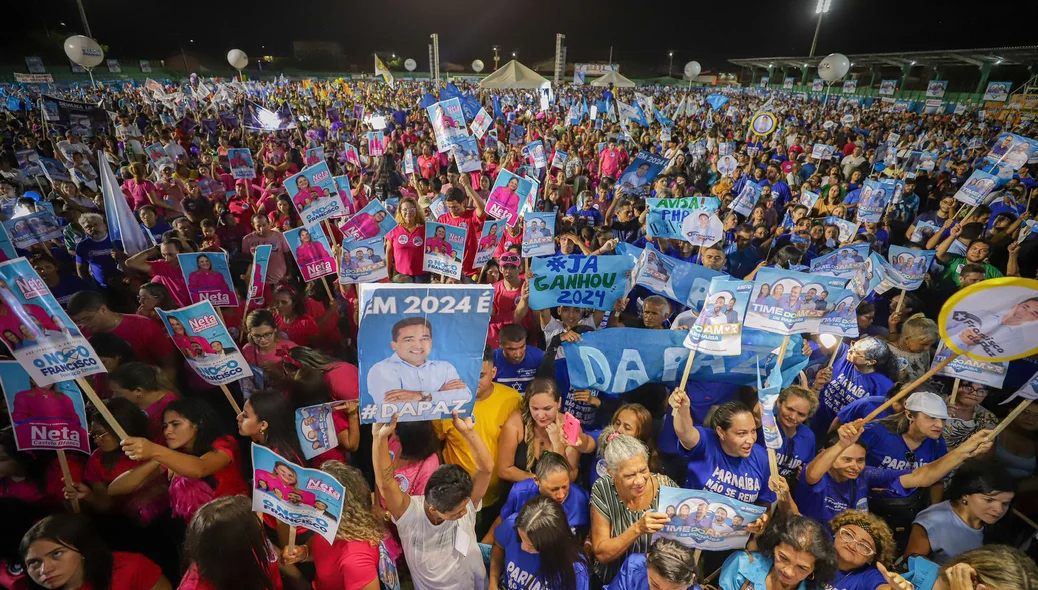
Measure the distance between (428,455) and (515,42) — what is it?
95956 mm

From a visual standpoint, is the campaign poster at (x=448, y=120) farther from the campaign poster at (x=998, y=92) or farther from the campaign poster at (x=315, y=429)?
the campaign poster at (x=998, y=92)

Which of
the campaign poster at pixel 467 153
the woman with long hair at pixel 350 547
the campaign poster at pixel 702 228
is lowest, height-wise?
the woman with long hair at pixel 350 547

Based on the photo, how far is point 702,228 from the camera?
6.24 m

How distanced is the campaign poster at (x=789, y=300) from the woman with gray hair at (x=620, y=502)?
5.40 ft

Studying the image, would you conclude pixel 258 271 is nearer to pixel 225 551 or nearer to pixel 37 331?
pixel 37 331

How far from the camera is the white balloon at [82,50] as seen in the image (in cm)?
1758

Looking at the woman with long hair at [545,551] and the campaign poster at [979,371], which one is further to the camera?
the campaign poster at [979,371]

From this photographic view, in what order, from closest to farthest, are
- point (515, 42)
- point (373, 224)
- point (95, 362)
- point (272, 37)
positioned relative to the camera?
1. point (95, 362)
2. point (373, 224)
3. point (272, 37)
4. point (515, 42)

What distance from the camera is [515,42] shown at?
8612 cm

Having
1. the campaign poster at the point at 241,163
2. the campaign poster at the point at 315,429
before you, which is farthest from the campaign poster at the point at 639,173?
the campaign poster at the point at 315,429

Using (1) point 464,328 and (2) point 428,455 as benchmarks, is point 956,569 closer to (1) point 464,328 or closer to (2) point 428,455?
(1) point 464,328

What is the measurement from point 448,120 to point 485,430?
667 cm

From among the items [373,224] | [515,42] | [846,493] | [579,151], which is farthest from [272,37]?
[846,493]

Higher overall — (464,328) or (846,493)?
(464,328)
